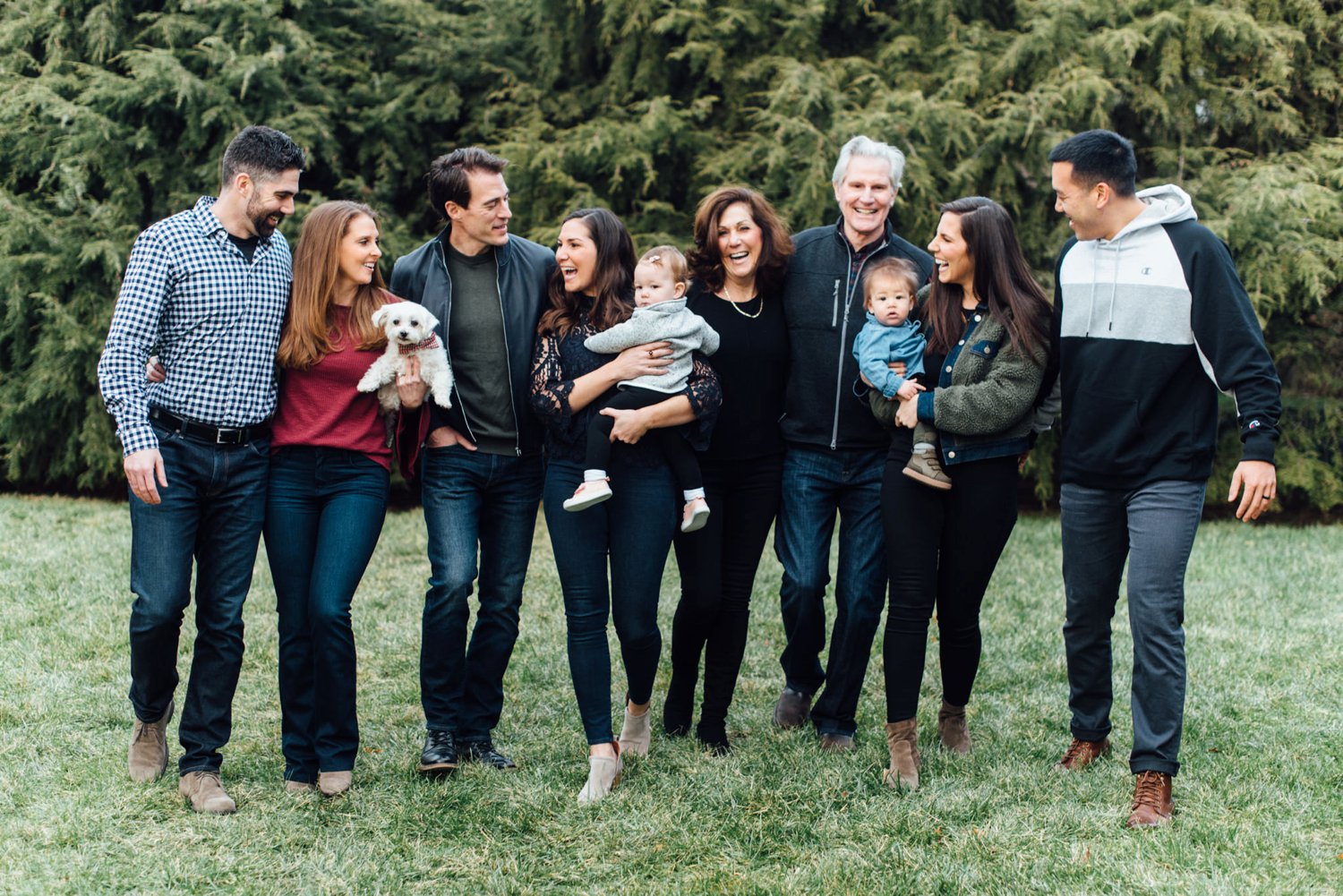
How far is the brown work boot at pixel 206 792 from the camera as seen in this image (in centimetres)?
385

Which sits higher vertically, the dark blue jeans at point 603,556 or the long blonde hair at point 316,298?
the long blonde hair at point 316,298

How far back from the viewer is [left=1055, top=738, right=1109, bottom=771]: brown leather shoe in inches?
171

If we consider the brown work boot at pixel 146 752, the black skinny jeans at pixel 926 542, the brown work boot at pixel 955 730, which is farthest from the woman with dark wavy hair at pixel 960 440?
the brown work boot at pixel 146 752

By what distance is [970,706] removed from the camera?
524 cm

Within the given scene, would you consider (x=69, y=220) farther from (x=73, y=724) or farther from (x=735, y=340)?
(x=735, y=340)

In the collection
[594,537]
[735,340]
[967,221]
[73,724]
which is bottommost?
[73,724]

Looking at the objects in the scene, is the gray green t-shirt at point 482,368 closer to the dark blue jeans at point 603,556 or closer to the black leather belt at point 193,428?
the dark blue jeans at point 603,556

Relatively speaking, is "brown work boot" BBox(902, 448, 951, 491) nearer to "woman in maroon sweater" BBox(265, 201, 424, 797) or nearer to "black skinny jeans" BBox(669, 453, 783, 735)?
"black skinny jeans" BBox(669, 453, 783, 735)

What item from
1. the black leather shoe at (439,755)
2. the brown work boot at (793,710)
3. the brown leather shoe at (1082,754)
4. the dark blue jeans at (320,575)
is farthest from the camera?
the brown work boot at (793,710)

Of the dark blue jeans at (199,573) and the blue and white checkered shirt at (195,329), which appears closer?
the blue and white checkered shirt at (195,329)

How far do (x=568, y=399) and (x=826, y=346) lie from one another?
3.38 ft

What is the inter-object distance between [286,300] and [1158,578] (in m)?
3.07

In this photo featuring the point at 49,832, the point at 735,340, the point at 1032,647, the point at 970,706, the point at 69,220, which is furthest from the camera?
the point at 69,220

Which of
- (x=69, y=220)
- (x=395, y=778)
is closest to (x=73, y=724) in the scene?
(x=395, y=778)
